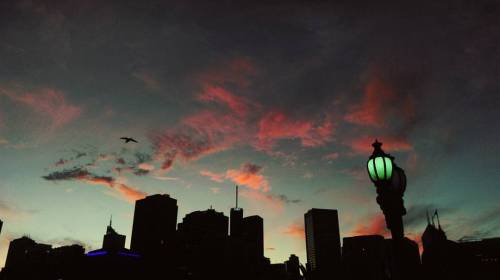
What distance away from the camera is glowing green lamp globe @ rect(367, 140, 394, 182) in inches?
337

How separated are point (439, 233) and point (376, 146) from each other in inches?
7353

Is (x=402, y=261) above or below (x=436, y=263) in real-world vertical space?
below

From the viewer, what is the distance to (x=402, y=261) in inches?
304

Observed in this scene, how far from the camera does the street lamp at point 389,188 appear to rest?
8266mm

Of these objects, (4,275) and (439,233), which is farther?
(4,275)

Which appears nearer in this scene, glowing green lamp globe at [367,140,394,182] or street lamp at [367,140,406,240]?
street lamp at [367,140,406,240]

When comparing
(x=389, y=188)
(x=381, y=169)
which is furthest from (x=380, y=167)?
(x=389, y=188)

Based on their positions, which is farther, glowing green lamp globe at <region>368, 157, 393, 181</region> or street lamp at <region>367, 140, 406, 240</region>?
glowing green lamp globe at <region>368, 157, 393, 181</region>

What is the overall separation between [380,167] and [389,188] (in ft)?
1.62

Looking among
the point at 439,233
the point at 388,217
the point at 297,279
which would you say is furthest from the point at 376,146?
the point at 439,233

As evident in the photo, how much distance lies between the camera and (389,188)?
8.57 m

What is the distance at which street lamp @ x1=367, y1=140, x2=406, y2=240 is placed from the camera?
325 inches

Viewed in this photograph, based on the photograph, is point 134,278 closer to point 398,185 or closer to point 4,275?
point 398,185

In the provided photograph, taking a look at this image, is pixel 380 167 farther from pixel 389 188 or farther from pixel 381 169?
pixel 389 188
